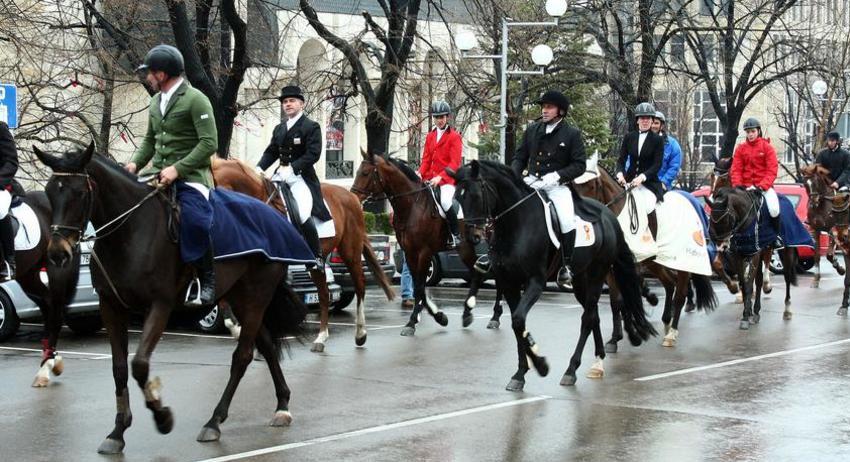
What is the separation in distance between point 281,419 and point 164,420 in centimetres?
108

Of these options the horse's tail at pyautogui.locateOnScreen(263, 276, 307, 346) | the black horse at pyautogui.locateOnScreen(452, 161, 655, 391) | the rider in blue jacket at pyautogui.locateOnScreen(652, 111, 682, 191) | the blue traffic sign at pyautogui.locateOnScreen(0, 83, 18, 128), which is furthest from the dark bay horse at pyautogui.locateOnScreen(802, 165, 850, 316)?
the horse's tail at pyautogui.locateOnScreen(263, 276, 307, 346)

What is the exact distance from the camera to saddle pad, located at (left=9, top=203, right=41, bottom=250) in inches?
515

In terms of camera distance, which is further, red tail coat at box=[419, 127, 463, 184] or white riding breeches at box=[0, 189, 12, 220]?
red tail coat at box=[419, 127, 463, 184]

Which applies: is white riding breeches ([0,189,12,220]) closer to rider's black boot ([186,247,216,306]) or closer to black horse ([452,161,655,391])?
rider's black boot ([186,247,216,306])

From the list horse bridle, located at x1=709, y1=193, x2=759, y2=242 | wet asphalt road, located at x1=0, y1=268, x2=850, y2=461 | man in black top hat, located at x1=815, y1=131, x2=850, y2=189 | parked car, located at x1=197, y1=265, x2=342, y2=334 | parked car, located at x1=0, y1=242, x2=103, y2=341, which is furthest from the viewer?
man in black top hat, located at x1=815, y1=131, x2=850, y2=189

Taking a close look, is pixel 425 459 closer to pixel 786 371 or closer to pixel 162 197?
pixel 162 197

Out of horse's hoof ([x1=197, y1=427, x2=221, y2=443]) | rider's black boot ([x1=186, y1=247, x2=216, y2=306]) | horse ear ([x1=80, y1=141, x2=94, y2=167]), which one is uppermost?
horse ear ([x1=80, y1=141, x2=94, y2=167])

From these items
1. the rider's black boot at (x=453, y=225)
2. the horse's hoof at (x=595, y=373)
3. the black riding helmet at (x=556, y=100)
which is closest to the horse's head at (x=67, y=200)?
the black riding helmet at (x=556, y=100)

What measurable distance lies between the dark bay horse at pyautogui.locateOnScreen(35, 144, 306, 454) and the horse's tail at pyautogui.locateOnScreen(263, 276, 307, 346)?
29.8 inches

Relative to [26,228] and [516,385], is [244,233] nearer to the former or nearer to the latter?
[516,385]

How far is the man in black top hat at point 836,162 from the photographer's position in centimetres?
2219

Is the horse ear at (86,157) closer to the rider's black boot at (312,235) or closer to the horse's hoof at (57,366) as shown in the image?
the horse's hoof at (57,366)

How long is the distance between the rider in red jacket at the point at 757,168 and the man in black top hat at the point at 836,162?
3.46m

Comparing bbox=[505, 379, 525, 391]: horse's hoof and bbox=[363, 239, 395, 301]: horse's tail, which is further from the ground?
bbox=[363, 239, 395, 301]: horse's tail
